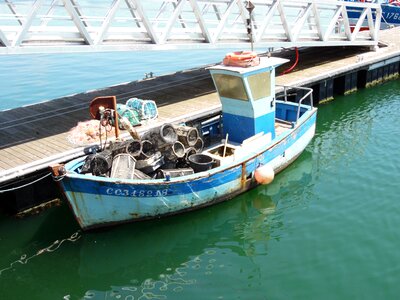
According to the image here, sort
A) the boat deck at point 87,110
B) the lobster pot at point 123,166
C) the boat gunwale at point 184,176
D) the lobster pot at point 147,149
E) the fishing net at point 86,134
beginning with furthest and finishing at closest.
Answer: the fishing net at point 86,134 → the boat deck at point 87,110 → the lobster pot at point 147,149 → the lobster pot at point 123,166 → the boat gunwale at point 184,176

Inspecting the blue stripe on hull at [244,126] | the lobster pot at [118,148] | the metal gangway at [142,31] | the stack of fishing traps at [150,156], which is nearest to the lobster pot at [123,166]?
the stack of fishing traps at [150,156]

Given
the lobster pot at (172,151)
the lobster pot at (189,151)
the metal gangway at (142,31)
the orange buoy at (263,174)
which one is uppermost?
the metal gangway at (142,31)

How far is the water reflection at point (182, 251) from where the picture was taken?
27.6 feet

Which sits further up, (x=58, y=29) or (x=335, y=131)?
(x=58, y=29)

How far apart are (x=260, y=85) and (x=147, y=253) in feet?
16.3

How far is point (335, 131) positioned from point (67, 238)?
1007 centimetres

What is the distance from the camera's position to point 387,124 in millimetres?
15836

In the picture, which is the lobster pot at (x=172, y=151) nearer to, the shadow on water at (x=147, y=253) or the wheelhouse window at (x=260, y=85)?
the shadow on water at (x=147, y=253)

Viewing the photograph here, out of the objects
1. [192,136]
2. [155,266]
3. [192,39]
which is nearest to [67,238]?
[155,266]

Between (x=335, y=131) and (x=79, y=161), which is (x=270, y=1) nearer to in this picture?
(x=335, y=131)

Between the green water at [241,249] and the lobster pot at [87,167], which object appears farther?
the lobster pot at [87,167]

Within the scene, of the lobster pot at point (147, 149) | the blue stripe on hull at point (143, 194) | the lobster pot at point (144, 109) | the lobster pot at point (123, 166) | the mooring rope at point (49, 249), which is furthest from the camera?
the lobster pot at point (144, 109)

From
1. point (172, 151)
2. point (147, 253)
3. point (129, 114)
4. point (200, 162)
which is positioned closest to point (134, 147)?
point (172, 151)

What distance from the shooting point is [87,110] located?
13844 mm
